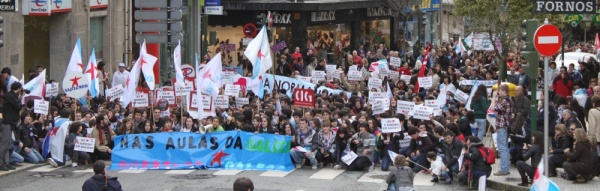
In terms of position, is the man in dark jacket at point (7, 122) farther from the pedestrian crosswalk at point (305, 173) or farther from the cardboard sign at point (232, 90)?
the cardboard sign at point (232, 90)

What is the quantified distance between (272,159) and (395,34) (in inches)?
1415

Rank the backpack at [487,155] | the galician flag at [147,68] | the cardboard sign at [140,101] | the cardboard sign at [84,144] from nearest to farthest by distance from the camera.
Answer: the backpack at [487,155]
the cardboard sign at [84,144]
the cardboard sign at [140,101]
the galician flag at [147,68]

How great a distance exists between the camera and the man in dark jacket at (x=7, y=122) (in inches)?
836

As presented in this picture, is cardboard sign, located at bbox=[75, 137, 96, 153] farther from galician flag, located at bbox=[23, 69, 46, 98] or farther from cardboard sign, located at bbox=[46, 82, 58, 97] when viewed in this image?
A: cardboard sign, located at bbox=[46, 82, 58, 97]

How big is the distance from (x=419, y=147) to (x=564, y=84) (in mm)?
8364

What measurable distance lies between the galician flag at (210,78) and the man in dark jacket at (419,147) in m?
4.48

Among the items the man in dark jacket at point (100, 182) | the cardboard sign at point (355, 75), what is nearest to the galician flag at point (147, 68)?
the cardboard sign at point (355, 75)

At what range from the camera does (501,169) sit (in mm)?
20797

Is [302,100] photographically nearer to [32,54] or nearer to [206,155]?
[206,155]

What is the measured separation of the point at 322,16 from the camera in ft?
165

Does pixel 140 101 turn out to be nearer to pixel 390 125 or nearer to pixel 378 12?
pixel 390 125

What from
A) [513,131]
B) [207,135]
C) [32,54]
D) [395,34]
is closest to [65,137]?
[207,135]

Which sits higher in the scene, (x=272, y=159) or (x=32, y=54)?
(x=32, y=54)

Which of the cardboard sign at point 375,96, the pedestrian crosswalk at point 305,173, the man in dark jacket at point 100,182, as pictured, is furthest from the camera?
the cardboard sign at point 375,96
